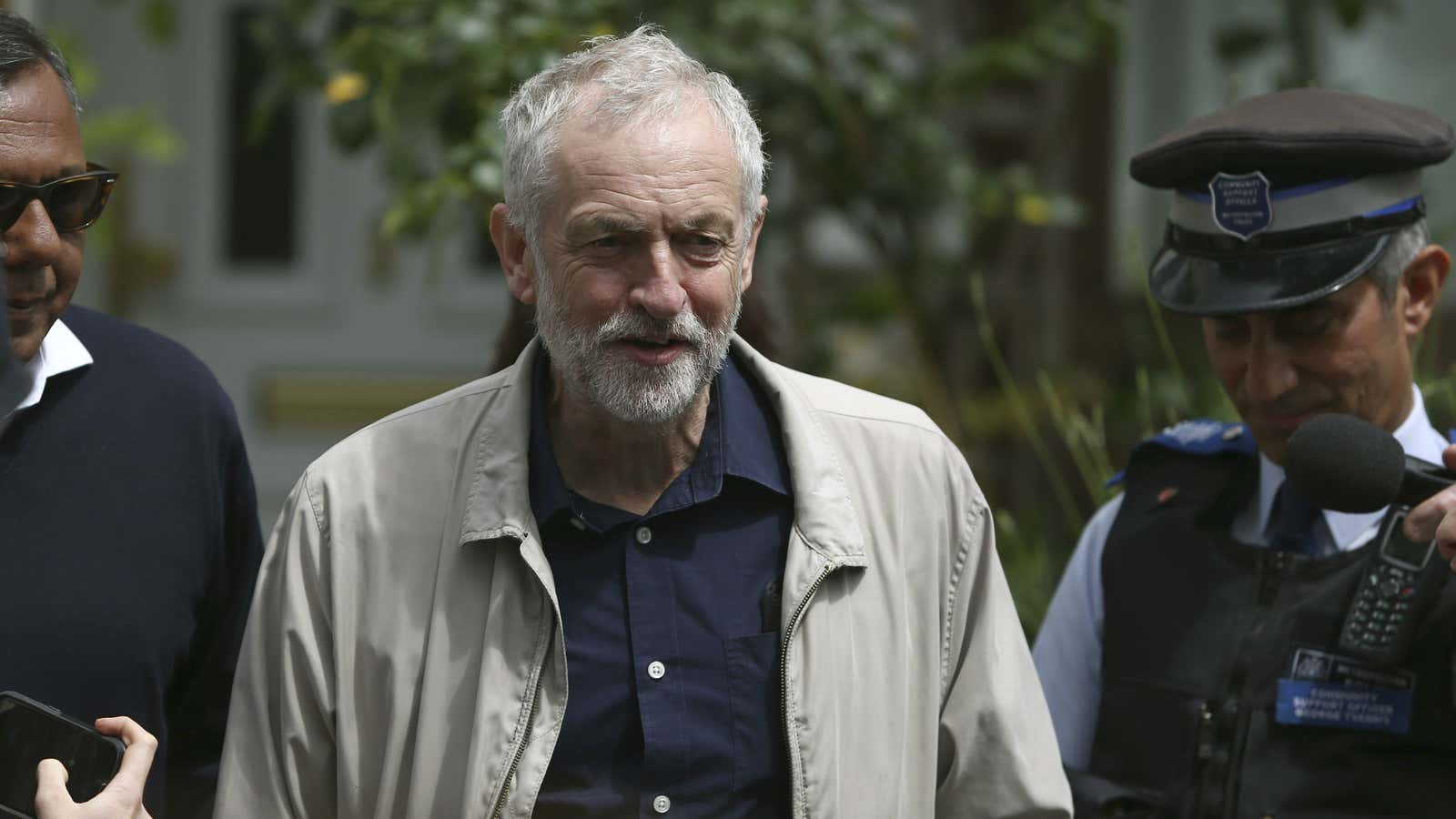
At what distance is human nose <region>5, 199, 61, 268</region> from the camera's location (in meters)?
2.48

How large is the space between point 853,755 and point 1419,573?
0.92m

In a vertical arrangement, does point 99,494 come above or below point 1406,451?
below

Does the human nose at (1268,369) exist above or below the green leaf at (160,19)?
below

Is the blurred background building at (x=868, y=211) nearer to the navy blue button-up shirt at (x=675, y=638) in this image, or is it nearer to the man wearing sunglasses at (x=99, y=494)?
the man wearing sunglasses at (x=99, y=494)

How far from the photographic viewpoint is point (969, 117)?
7.08 meters

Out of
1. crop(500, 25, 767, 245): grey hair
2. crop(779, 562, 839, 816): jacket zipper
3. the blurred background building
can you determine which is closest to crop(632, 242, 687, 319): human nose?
crop(500, 25, 767, 245): grey hair

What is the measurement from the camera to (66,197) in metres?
2.54

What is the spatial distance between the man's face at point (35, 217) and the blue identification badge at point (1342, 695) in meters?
1.91

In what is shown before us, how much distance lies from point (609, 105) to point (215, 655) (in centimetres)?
108

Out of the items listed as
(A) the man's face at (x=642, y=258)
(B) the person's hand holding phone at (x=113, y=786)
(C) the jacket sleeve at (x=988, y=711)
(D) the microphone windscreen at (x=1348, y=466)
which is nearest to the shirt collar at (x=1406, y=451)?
(D) the microphone windscreen at (x=1348, y=466)

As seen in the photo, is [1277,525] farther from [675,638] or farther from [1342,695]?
[675,638]

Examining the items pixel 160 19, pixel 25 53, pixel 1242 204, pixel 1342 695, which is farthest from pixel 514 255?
pixel 160 19

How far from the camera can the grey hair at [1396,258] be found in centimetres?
277

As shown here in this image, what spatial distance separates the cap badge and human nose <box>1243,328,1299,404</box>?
0.58 ft
